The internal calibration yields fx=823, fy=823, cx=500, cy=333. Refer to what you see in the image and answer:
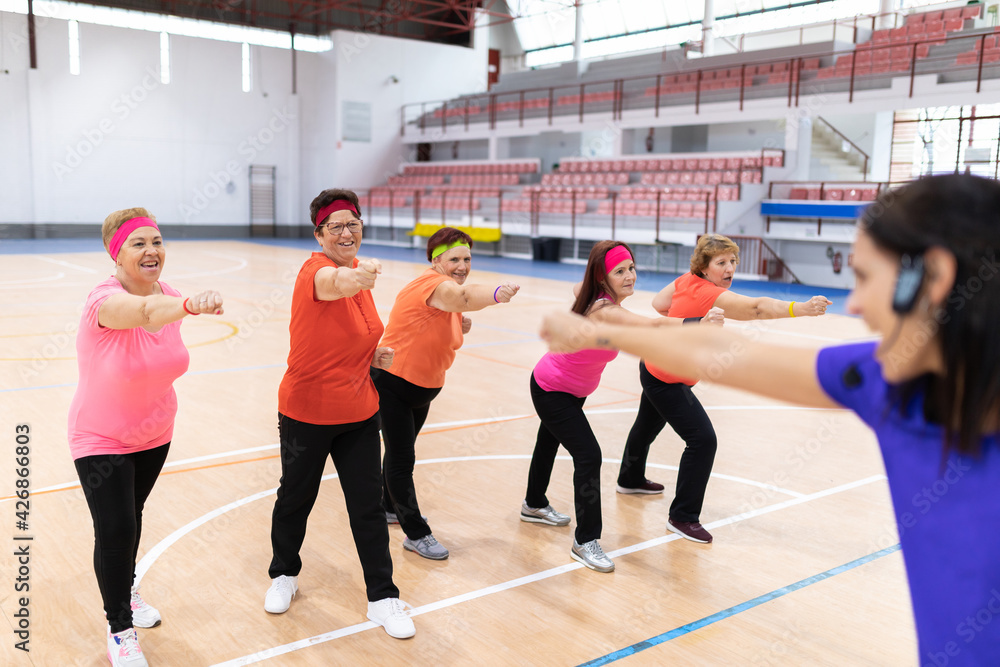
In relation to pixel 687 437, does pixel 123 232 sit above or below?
above

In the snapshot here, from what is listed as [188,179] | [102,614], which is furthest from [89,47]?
[102,614]

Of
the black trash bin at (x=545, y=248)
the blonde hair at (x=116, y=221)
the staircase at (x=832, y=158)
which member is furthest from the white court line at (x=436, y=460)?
the black trash bin at (x=545, y=248)

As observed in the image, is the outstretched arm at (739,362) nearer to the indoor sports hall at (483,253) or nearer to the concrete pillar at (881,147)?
the indoor sports hall at (483,253)

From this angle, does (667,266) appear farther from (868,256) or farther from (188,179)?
(868,256)

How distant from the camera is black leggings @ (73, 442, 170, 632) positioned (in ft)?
10.7

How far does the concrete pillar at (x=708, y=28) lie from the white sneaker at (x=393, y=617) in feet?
94.1

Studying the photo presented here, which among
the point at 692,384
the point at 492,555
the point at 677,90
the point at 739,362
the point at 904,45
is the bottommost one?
A: the point at 492,555

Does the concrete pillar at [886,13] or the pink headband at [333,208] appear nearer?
the pink headband at [333,208]

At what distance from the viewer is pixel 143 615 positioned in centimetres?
371

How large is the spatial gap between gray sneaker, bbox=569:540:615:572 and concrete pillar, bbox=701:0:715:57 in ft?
90.8

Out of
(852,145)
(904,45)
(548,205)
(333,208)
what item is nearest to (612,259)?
(333,208)

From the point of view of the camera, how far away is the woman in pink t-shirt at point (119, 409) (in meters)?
3.25

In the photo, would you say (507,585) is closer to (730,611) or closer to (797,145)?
(730,611)

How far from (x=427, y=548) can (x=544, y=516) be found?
88cm
